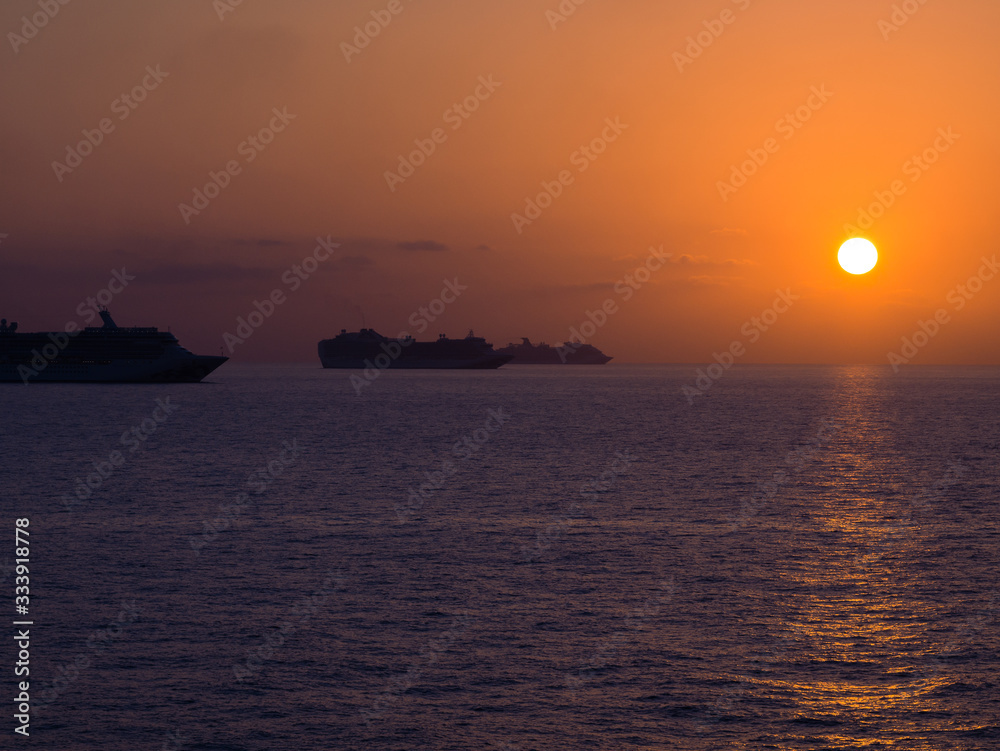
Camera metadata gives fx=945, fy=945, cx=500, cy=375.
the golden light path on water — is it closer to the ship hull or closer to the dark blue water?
the dark blue water

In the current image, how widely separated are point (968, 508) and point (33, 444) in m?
54.5

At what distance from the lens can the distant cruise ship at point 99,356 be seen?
15788cm

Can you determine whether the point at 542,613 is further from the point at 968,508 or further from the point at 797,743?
the point at 968,508

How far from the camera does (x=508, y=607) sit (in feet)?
65.9

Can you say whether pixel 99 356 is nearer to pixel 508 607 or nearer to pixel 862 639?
pixel 508 607

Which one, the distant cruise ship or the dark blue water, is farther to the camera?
the distant cruise ship

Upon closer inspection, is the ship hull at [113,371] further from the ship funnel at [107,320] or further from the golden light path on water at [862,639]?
the golden light path on water at [862,639]

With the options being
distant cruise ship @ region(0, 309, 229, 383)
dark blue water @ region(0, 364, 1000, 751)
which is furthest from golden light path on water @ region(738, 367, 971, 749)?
distant cruise ship @ region(0, 309, 229, 383)

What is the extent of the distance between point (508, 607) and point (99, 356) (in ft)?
513

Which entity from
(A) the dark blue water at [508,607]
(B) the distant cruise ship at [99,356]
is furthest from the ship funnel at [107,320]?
(A) the dark blue water at [508,607]

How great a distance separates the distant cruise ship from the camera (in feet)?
518

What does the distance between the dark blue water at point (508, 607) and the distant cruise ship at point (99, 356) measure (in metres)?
116

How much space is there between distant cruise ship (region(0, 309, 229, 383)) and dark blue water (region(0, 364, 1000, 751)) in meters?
116

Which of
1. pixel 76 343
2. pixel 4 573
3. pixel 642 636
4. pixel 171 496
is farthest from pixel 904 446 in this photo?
pixel 76 343
